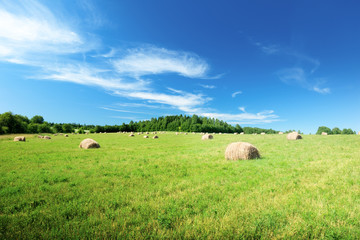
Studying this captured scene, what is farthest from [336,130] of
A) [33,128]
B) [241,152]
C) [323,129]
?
[33,128]

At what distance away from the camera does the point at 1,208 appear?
575 cm

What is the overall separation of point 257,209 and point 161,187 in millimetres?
3749

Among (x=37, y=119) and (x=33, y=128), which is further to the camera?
(x=37, y=119)

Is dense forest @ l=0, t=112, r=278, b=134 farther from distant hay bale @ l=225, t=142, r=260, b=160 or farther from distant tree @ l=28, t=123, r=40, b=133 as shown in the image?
distant hay bale @ l=225, t=142, r=260, b=160

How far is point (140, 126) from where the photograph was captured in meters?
145

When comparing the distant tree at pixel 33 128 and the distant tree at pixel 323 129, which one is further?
the distant tree at pixel 33 128

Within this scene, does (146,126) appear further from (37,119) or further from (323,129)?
(323,129)

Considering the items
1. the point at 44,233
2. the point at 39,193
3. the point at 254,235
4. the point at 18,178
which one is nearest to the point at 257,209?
the point at 254,235

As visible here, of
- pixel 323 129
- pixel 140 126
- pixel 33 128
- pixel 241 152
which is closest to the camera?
pixel 241 152

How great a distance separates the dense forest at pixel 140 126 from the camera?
3219 inches

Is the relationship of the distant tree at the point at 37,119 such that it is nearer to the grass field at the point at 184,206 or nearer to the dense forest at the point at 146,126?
the dense forest at the point at 146,126

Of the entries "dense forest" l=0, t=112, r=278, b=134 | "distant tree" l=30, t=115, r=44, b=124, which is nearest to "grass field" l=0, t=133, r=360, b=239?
"dense forest" l=0, t=112, r=278, b=134

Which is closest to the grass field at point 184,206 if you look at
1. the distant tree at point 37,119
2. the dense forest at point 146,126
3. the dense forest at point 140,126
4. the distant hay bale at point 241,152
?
the distant hay bale at point 241,152

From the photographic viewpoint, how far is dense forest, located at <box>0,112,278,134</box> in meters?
81.8
